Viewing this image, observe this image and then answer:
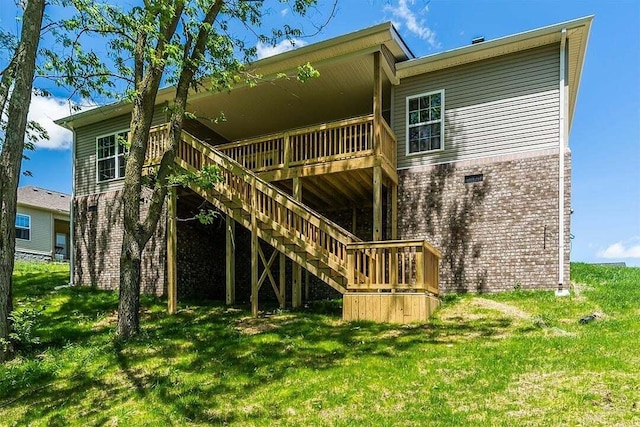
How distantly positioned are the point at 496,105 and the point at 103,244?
1185 cm

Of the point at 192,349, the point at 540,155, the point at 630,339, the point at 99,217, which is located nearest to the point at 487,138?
the point at 540,155

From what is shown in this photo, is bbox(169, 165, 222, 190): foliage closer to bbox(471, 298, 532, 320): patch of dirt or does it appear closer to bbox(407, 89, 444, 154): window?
bbox(407, 89, 444, 154): window

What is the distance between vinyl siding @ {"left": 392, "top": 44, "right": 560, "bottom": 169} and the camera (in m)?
10.2

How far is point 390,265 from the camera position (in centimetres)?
841

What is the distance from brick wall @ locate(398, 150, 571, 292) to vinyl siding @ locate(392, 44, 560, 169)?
32 cm

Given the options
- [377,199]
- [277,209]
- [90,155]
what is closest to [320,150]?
[277,209]

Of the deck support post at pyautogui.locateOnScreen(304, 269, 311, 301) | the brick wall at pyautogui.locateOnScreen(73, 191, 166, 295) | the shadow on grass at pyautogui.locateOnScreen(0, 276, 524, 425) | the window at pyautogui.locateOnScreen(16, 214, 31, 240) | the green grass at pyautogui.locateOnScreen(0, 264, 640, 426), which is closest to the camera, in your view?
the green grass at pyautogui.locateOnScreen(0, 264, 640, 426)

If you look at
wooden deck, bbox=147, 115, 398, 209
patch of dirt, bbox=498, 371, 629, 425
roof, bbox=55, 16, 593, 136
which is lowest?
patch of dirt, bbox=498, 371, 629, 425

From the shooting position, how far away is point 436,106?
1136 cm

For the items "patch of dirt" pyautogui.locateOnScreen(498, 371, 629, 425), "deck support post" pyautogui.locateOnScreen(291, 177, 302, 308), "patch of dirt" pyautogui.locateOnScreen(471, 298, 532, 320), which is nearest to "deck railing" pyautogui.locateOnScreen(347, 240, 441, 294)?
"patch of dirt" pyautogui.locateOnScreen(471, 298, 532, 320)

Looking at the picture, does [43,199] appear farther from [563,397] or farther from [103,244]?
[563,397]

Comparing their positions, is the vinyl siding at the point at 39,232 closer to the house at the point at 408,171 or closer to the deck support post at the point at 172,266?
the house at the point at 408,171

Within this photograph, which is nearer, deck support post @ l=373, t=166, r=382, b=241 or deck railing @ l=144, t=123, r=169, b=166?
deck support post @ l=373, t=166, r=382, b=241

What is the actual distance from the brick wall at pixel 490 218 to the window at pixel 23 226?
2074 centimetres
